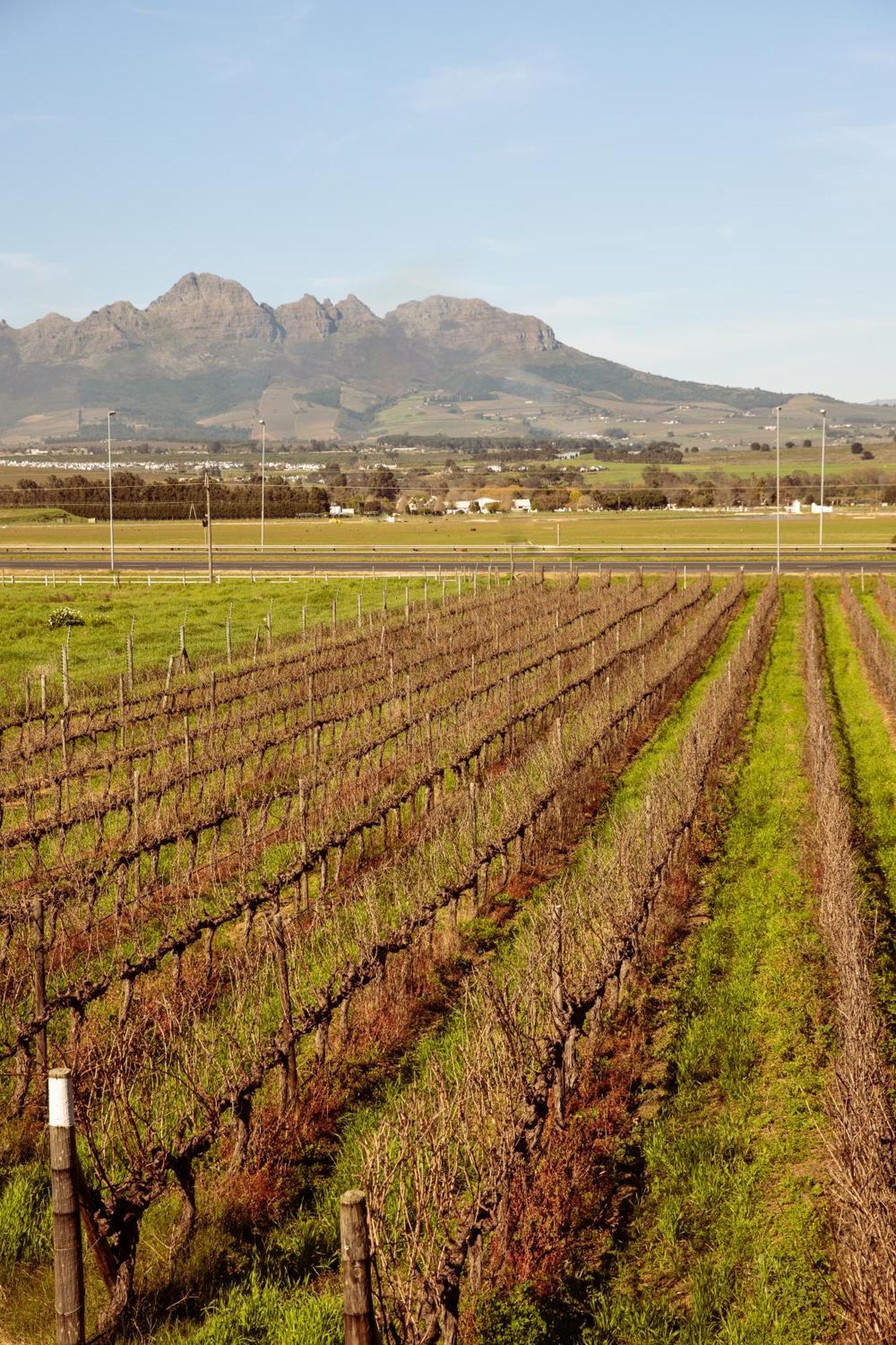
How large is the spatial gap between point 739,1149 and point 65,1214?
4993mm

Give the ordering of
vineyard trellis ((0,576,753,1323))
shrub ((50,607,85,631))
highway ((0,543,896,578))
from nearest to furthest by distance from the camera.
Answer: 1. vineyard trellis ((0,576,753,1323))
2. shrub ((50,607,85,631))
3. highway ((0,543,896,578))

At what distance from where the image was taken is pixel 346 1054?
10156 mm

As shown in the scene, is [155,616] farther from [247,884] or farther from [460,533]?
[460,533]

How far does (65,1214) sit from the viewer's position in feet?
18.4

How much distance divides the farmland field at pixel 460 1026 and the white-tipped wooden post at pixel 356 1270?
2.77ft

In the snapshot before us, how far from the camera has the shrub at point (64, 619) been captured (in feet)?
131

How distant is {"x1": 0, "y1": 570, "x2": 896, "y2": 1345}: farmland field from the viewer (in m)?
6.88

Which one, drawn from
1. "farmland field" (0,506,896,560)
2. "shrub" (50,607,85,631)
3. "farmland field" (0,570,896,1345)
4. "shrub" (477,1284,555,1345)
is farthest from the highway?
"shrub" (477,1284,555,1345)

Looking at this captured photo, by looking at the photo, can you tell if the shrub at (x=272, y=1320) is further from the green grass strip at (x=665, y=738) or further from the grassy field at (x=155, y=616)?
the grassy field at (x=155, y=616)

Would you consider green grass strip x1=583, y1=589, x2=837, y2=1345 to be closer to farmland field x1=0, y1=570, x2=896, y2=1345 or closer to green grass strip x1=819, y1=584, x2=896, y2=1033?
farmland field x1=0, y1=570, x2=896, y2=1345

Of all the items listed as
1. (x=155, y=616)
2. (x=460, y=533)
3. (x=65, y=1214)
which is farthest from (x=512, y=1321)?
(x=460, y=533)

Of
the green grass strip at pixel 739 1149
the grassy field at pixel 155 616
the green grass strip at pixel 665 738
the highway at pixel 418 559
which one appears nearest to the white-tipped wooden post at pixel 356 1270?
the green grass strip at pixel 739 1149

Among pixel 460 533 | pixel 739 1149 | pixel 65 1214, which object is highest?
pixel 460 533

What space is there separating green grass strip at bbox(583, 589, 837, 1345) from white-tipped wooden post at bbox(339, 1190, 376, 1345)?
211cm
